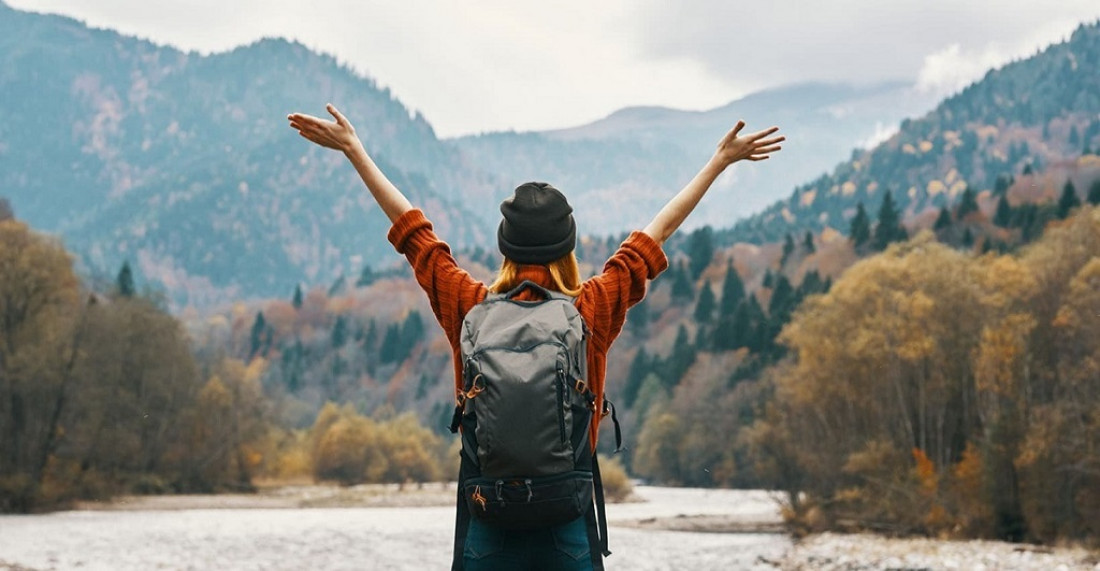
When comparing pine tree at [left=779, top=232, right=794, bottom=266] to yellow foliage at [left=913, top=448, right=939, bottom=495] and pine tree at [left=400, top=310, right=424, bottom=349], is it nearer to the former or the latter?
pine tree at [left=400, top=310, right=424, bottom=349]

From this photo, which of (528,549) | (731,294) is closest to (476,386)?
(528,549)

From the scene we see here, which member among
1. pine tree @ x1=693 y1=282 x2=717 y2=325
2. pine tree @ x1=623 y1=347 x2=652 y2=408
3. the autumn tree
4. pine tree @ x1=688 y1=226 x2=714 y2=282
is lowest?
the autumn tree

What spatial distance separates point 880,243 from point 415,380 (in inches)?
2937

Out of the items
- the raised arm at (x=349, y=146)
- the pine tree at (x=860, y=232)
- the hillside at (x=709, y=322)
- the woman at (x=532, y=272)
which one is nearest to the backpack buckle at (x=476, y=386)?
the woman at (x=532, y=272)

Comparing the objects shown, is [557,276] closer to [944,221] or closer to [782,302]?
[782,302]

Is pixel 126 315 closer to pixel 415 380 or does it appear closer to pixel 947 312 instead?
pixel 947 312

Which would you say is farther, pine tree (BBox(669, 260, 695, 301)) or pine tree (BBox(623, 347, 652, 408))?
pine tree (BBox(669, 260, 695, 301))

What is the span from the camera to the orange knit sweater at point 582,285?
4.76m

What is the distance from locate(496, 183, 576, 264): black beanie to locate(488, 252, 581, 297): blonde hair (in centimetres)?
3

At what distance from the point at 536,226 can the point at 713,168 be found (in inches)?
40.3

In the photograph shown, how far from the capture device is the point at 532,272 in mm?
4754

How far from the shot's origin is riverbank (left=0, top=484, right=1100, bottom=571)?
1446 inches

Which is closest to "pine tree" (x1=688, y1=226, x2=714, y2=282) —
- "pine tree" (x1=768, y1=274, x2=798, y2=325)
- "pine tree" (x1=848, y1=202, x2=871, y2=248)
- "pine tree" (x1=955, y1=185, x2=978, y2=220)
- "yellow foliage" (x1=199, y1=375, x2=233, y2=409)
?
"pine tree" (x1=848, y1=202, x2=871, y2=248)

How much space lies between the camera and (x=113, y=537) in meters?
43.3
